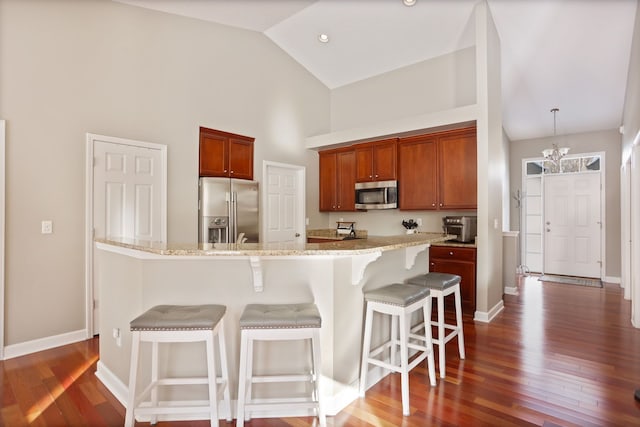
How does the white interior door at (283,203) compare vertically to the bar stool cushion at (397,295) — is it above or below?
above

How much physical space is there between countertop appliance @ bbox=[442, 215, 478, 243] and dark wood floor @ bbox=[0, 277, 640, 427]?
44.8 inches

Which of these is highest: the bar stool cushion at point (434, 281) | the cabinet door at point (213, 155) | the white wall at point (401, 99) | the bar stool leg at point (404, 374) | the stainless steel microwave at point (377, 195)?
the white wall at point (401, 99)

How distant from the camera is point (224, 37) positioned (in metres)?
4.41

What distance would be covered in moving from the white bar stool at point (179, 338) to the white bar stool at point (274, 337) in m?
0.14

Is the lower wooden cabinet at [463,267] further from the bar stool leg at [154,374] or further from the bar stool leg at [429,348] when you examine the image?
the bar stool leg at [154,374]

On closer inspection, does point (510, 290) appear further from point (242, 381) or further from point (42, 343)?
point (42, 343)

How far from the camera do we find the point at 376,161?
498 centimetres

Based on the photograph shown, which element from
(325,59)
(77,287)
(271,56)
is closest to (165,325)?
(77,287)

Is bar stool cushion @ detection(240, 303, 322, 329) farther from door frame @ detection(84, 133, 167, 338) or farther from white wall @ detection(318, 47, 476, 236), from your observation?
white wall @ detection(318, 47, 476, 236)

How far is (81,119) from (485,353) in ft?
14.3

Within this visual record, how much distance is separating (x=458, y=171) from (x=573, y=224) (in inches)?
149

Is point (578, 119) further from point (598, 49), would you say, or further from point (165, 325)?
point (165, 325)

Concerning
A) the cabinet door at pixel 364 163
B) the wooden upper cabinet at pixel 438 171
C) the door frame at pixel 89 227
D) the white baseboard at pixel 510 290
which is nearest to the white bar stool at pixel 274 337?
the door frame at pixel 89 227

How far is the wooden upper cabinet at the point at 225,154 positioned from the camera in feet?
13.9
